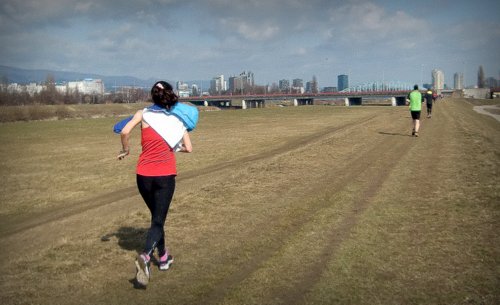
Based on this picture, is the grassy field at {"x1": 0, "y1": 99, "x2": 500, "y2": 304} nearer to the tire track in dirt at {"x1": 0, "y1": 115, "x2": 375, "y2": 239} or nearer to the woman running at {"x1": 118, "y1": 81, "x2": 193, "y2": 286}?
the tire track in dirt at {"x1": 0, "y1": 115, "x2": 375, "y2": 239}

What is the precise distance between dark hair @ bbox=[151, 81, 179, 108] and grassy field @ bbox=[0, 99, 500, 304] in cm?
233

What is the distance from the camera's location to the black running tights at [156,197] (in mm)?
4691

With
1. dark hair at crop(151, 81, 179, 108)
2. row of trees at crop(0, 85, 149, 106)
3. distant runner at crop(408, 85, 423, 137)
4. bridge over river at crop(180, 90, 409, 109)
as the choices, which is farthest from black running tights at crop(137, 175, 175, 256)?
row of trees at crop(0, 85, 149, 106)

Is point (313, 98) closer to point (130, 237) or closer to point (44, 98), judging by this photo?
point (44, 98)

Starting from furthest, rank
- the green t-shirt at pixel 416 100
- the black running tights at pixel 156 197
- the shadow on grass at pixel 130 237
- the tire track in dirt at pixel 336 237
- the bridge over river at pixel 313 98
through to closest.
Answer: the bridge over river at pixel 313 98, the green t-shirt at pixel 416 100, the shadow on grass at pixel 130 237, the black running tights at pixel 156 197, the tire track in dirt at pixel 336 237

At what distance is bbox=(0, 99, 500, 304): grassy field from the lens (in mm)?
4570

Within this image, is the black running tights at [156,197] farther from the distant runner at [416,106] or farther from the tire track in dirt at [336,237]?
the distant runner at [416,106]

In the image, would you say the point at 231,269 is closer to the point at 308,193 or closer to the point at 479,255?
the point at 479,255

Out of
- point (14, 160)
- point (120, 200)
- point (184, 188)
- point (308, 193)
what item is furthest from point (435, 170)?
point (14, 160)

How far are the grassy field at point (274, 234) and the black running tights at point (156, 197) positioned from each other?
0.58 m

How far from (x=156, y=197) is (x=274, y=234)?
8.08ft

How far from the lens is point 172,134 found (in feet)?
15.7

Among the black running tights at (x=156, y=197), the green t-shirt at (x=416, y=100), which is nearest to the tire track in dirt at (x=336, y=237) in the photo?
the black running tights at (x=156, y=197)

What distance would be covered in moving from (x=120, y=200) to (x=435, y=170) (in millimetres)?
8949
